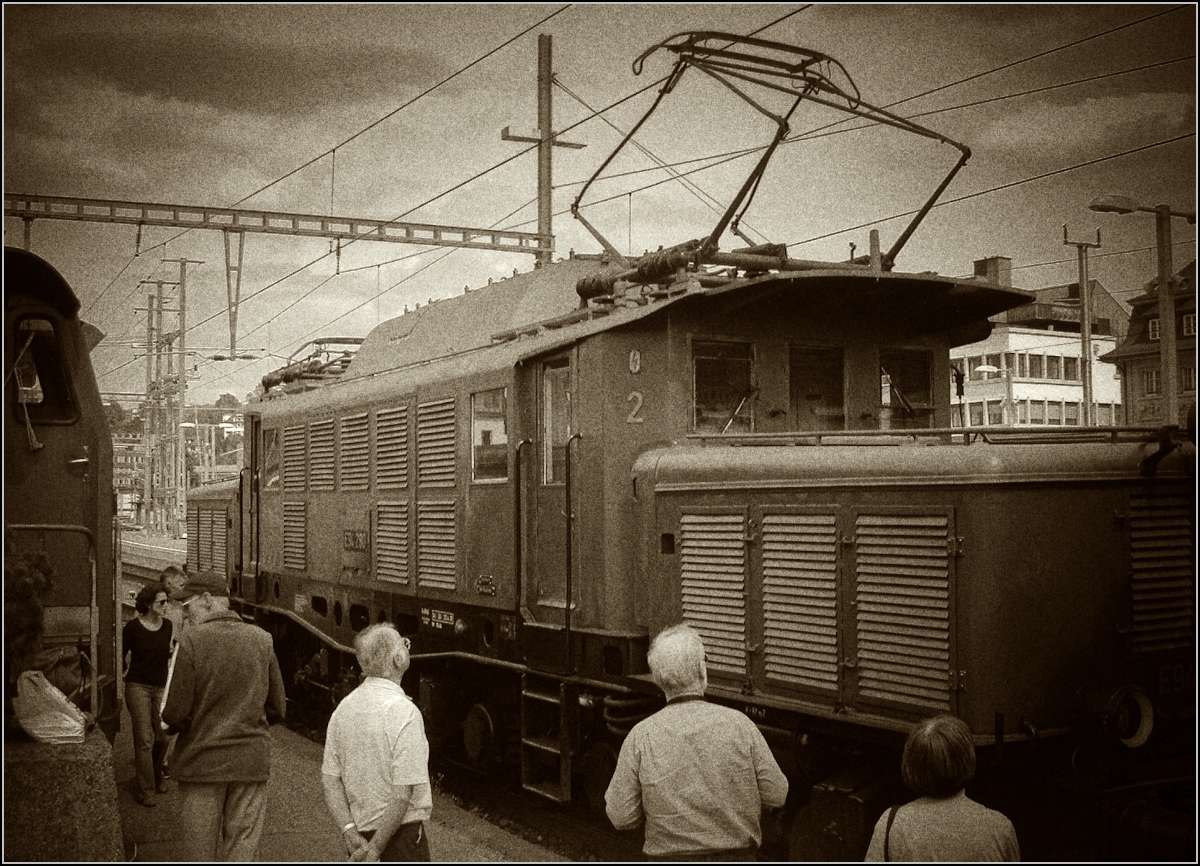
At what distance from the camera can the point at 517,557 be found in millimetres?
9109

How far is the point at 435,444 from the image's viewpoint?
10.4 meters

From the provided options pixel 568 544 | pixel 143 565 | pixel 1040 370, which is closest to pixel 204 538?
pixel 568 544

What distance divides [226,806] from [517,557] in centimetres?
337

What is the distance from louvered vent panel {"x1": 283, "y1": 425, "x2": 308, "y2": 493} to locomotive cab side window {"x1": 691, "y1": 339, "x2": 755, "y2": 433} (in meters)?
6.62

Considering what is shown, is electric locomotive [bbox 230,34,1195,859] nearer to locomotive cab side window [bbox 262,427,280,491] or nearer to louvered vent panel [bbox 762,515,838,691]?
louvered vent panel [bbox 762,515,838,691]

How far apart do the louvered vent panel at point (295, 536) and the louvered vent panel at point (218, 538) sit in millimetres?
2874

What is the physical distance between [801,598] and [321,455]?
7425 millimetres

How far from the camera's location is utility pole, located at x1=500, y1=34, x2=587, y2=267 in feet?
58.3

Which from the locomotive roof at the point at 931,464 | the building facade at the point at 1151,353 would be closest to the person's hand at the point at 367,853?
the locomotive roof at the point at 931,464

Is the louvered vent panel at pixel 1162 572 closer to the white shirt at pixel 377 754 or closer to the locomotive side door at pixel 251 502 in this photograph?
the white shirt at pixel 377 754

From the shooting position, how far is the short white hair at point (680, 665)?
426 centimetres

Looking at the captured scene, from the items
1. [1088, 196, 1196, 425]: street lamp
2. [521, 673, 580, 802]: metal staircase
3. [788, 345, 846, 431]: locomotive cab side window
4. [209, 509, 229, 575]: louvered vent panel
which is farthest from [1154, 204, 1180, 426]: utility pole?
[209, 509, 229, 575]: louvered vent panel

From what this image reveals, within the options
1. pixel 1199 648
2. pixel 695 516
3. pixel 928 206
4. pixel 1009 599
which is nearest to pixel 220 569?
pixel 695 516

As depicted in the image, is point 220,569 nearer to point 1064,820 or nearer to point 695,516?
point 695,516
